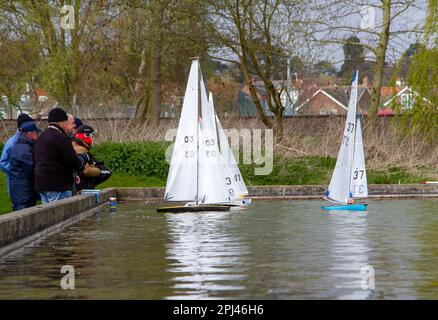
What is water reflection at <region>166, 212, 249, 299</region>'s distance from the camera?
415 inches

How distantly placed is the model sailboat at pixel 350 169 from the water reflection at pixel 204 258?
19.5 feet

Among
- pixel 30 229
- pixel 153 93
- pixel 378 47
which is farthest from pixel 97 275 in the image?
pixel 153 93

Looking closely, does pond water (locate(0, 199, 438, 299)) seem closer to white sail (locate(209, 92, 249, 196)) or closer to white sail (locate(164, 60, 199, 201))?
white sail (locate(164, 60, 199, 201))

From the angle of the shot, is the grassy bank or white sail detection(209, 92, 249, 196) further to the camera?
the grassy bank

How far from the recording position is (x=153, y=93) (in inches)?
1940

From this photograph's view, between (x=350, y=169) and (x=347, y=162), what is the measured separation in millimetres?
185

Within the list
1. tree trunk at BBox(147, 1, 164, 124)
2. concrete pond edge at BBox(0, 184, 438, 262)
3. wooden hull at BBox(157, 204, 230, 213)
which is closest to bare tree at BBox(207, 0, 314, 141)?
tree trunk at BBox(147, 1, 164, 124)

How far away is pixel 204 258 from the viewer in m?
13.4

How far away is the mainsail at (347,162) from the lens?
84.9 feet

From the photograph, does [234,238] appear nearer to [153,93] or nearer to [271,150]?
[271,150]

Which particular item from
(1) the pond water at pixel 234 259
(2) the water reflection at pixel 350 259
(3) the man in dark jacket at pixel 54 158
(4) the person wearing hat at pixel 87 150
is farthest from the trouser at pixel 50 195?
(2) the water reflection at pixel 350 259

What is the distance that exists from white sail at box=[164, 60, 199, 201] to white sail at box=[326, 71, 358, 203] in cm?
350

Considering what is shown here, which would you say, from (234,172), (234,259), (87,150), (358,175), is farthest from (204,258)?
(358,175)
